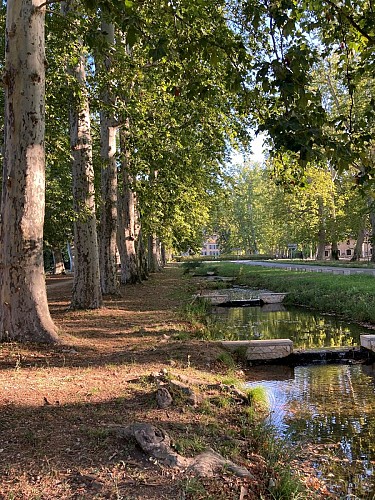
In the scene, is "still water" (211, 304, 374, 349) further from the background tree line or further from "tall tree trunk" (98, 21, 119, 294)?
"tall tree trunk" (98, 21, 119, 294)

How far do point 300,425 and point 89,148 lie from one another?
28.0 feet

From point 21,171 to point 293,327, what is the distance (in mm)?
9715

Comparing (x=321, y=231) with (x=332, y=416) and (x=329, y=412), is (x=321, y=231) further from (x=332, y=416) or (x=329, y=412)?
(x=332, y=416)

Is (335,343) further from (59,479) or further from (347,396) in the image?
(59,479)

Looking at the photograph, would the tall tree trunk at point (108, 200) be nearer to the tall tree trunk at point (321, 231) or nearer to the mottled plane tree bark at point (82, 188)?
the mottled plane tree bark at point (82, 188)

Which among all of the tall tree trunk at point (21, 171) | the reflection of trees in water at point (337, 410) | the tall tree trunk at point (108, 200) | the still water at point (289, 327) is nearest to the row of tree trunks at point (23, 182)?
the tall tree trunk at point (21, 171)

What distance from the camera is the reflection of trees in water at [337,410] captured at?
224 inches

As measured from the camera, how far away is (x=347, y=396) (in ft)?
24.3

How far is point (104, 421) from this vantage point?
474cm

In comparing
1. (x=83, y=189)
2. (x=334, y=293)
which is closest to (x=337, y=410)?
(x=83, y=189)

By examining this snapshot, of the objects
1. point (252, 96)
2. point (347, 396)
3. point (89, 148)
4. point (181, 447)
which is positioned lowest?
point (347, 396)

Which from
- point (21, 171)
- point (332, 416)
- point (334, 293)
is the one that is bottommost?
point (332, 416)

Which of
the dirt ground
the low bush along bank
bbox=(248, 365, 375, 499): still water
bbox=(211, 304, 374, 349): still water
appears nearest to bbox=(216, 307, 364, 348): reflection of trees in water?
bbox=(211, 304, 374, 349): still water

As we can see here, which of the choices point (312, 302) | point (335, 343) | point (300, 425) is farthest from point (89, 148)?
point (312, 302)
